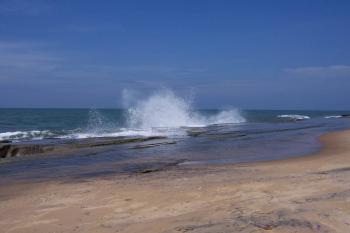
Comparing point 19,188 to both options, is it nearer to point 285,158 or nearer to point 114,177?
point 114,177

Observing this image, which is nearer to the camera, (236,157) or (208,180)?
(208,180)

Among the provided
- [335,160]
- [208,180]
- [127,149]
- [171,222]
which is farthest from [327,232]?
[127,149]

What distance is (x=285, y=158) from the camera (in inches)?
566

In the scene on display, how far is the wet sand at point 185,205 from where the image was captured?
5637 mm

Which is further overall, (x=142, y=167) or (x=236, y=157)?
(x=236, y=157)

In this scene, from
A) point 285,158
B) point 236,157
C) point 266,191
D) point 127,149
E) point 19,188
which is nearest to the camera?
point 266,191

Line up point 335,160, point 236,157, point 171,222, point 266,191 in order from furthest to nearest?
point 236,157 < point 335,160 < point 266,191 < point 171,222

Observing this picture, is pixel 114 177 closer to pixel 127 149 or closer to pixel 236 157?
pixel 236 157

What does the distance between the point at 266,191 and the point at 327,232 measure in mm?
2237

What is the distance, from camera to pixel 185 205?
686 cm

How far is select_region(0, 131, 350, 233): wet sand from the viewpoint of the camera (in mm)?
5637

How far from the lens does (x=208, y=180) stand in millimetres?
9438

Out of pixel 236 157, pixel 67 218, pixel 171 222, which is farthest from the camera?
pixel 236 157

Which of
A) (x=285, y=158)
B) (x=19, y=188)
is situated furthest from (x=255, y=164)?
(x=19, y=188)
